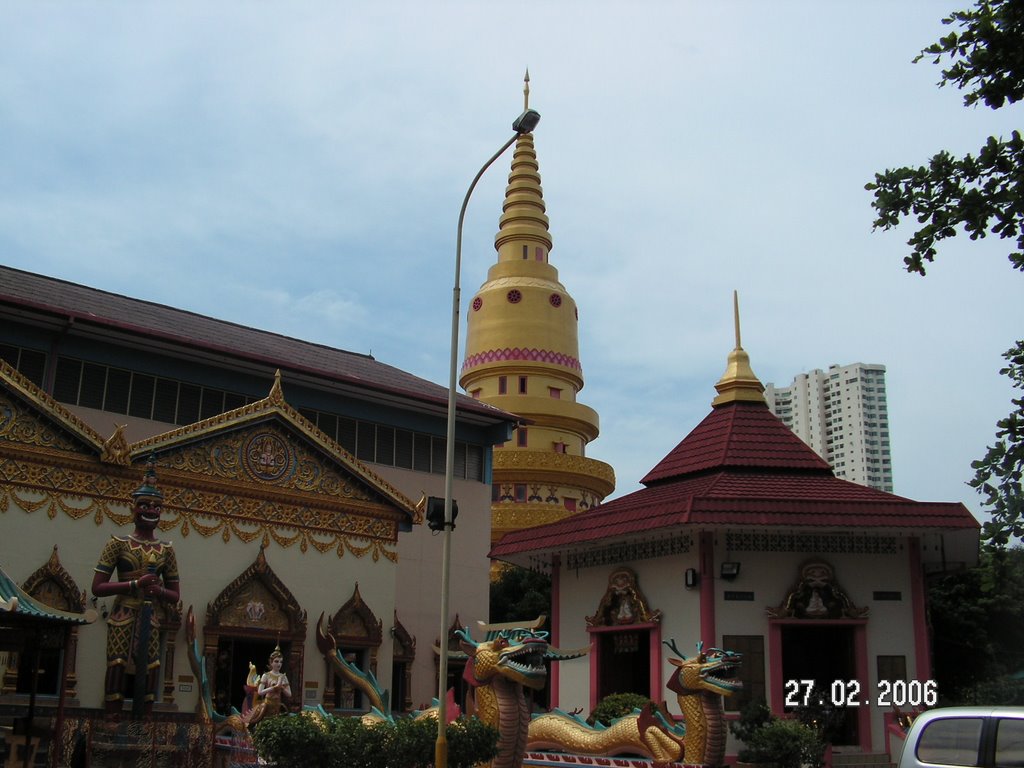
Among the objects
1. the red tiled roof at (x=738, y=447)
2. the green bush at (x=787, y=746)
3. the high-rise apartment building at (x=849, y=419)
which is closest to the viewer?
the green bush at (x=787, y=746)

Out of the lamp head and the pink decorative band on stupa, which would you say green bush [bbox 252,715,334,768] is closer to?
the lamp head

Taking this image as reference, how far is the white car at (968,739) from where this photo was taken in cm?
988

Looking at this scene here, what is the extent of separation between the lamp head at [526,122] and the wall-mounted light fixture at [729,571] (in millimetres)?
10889

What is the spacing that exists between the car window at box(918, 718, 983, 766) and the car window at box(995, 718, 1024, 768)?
0.20 metres

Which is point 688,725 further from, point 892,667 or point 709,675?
point 892,667

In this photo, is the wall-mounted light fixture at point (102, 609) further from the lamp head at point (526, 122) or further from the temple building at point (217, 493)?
the lamp head at point (526, 122)

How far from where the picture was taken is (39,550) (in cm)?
2020

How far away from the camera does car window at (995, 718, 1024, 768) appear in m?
9.78

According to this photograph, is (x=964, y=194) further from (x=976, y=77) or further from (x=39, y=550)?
(x=39, y=550)

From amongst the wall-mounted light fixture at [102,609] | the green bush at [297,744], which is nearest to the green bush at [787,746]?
the green bush at [297,744]

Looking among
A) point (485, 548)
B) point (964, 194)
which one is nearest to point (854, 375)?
point (485, 548)

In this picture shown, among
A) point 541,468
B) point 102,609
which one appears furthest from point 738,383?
point 541,468

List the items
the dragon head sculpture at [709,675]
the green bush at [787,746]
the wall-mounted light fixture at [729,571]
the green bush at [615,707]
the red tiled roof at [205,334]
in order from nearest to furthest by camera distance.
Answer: the dragon head sculpture at [709,675] < the green bush at [787,746] < the green bush at [615,707] < the wall-mounted light fixture at [729,571] < the red tiled roof at [205,334]

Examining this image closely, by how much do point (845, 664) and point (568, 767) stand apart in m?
9.69
